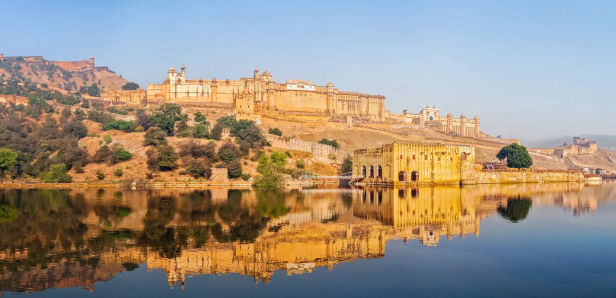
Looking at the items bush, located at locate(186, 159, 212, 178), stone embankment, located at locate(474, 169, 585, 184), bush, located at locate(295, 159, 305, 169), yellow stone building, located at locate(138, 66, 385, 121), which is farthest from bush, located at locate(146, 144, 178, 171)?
yellow stone building, located at locate(138, 66, 385, 121)

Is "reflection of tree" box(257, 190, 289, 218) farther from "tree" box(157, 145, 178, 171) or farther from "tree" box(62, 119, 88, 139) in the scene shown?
"tree" box(62, 119, 88, 139)

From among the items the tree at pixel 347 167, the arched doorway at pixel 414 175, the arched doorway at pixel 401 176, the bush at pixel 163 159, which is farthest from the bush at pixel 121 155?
the arched doorway at pixel 414 175

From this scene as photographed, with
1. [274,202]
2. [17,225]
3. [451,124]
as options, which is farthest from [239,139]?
[451,124]

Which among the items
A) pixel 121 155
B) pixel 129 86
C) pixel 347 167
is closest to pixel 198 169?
pixel 121 155

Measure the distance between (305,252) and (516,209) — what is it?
15995mm

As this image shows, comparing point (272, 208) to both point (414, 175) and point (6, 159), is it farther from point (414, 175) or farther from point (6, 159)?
point (6, 159)

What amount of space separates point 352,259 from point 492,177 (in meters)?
41.1

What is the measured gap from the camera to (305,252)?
14.9 m

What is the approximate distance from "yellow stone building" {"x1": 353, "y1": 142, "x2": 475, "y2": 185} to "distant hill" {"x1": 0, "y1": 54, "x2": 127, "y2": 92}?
13221 centimetres

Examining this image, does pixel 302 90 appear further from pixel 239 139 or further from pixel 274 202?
pixel 274 202

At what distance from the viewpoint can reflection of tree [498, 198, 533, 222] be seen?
77.2 ft

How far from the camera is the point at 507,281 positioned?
12.1 metres

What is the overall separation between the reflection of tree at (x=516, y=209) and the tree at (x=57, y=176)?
120ft

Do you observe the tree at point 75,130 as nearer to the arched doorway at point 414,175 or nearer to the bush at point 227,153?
the bush at point 227,153
